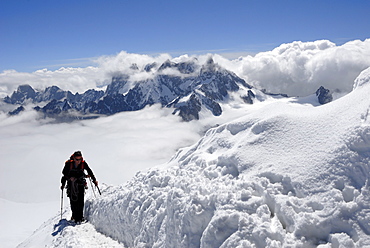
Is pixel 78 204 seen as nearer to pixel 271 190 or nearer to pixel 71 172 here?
pixel 71 172

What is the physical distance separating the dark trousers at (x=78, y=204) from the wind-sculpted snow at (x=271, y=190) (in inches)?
99.6

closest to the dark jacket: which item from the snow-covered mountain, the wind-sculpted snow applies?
the snow-covered mountain

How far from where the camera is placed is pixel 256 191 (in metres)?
9.20

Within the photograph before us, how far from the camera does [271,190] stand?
8.81 meters

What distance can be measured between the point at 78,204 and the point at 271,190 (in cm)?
1102

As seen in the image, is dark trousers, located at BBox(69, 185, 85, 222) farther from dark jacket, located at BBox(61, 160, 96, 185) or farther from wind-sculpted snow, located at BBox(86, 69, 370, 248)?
wind-sculpted snow, located at BBox(86, 69, 370, 248)

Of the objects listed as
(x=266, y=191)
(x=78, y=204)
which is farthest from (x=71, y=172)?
(x=266, y=191)

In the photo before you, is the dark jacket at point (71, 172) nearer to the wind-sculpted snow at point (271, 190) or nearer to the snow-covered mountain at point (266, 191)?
the snow-covered mountain at point (266, 191)

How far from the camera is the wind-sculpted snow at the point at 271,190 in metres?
7.52

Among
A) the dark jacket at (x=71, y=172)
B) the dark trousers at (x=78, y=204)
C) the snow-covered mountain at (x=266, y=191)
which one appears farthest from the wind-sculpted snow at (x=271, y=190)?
the dark jacket at (x=71, y=172)

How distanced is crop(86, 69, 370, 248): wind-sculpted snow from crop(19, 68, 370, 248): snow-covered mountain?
0.03 metres

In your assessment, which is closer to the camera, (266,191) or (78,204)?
(266,191)

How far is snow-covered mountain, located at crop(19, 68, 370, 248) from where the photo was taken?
755 cm

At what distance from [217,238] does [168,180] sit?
473cm
